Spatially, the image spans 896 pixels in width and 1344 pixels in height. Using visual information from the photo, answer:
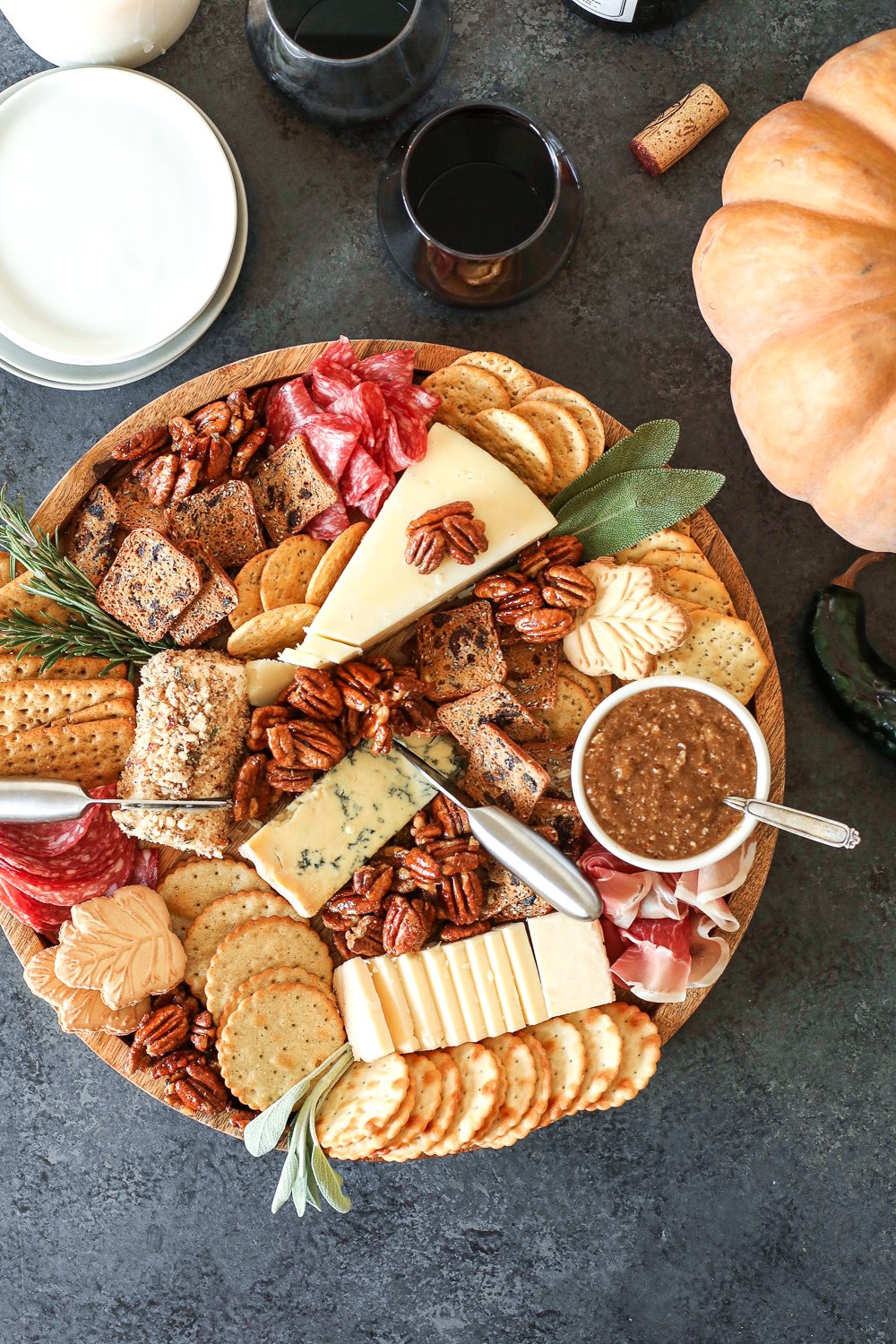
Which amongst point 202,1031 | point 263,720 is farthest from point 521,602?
point 202,1031

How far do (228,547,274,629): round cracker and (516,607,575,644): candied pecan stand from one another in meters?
0.45

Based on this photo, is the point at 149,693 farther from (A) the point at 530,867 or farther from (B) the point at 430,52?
(B) the point at 430,52

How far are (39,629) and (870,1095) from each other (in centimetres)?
178

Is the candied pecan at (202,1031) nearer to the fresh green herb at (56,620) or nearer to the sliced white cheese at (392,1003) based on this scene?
the sliced white cheese at (392,1003)

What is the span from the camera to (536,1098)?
68.6 inches

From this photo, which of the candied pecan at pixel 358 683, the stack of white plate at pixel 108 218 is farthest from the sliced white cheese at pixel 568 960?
the stack of white plate at pixel 108 218

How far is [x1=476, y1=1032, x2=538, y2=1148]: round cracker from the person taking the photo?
68.5 inches

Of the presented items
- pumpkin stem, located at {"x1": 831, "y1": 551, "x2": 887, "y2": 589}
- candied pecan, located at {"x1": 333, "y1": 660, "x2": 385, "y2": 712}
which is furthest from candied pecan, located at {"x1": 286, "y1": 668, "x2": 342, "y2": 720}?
pumpkin stem, located at {"x1": 831, "y1": 551, "x2": 887, "y2": 589}

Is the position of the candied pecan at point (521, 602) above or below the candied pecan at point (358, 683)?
below

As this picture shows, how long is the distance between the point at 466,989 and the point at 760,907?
650 mm

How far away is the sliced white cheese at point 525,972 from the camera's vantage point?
5.81ft

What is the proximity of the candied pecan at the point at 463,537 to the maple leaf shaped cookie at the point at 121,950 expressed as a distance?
2.55ft

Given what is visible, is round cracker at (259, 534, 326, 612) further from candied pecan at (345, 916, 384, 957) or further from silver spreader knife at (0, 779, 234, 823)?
candied pecan at (345, 916, 384, 957)

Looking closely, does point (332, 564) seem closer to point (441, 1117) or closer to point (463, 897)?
point (463, 897)
